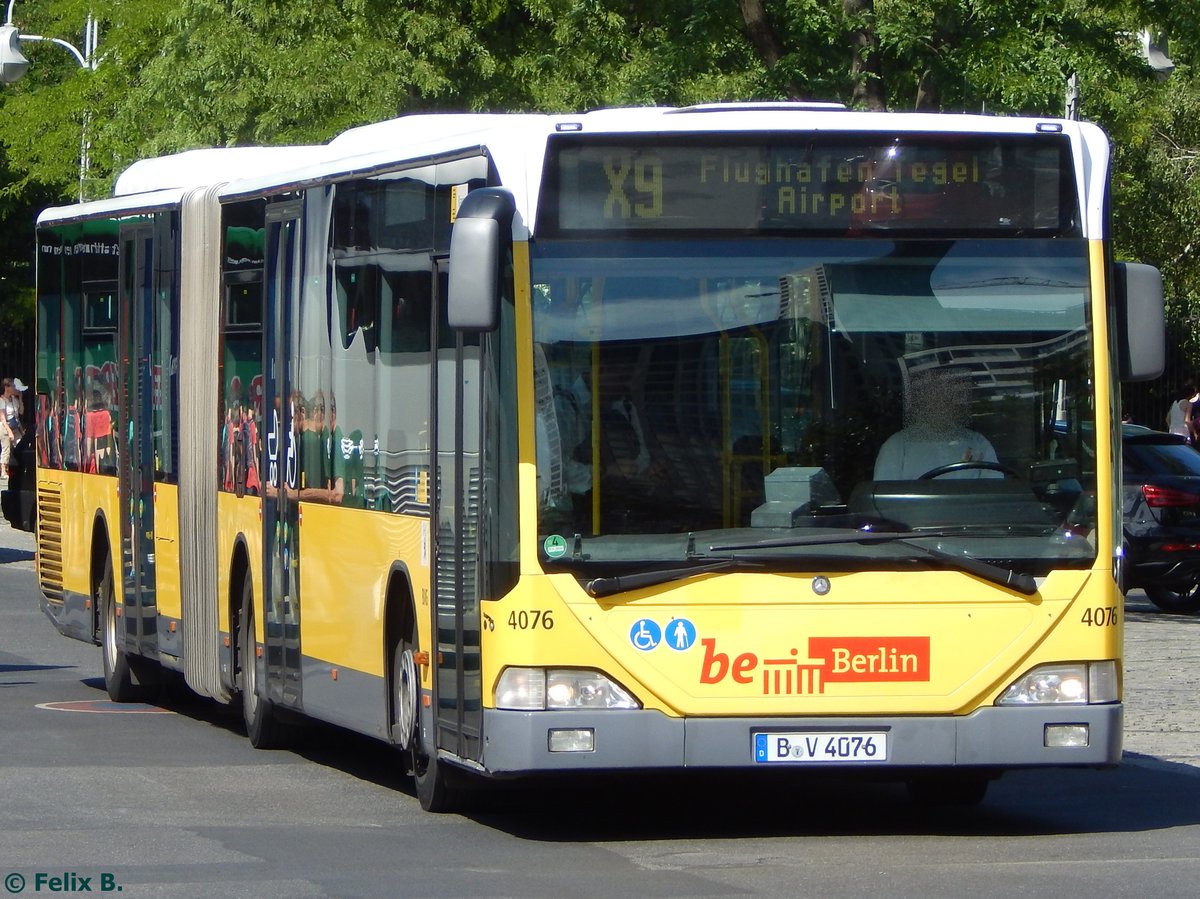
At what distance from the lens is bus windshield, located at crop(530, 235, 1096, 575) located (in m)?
9.18

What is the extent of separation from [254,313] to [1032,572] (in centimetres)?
500

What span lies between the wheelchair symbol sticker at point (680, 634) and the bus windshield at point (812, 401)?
22cm

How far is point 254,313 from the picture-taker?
511 inches

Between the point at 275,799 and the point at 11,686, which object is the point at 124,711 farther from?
the point at 275,799

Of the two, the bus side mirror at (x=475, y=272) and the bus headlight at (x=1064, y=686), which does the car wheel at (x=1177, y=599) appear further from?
the bus side mirror at (x=475, y=272)

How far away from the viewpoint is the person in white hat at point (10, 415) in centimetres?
4303

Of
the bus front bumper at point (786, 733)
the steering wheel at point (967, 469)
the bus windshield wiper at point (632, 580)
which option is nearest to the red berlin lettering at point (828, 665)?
the bus front bumper at point (786, 733)

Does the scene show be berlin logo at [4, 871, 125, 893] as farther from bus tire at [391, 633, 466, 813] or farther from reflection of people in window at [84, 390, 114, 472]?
reflection of people in window at [84, 390, 114, 472]

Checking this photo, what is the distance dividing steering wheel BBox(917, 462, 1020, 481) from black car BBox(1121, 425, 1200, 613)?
11753 mm

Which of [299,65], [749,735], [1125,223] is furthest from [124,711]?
[1125,223]

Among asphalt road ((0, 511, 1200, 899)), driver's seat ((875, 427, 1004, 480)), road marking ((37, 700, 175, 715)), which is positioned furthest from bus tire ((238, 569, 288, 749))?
driver's seat ((875, 427, 1004, 480))

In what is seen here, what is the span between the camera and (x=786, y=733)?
930 centimetres

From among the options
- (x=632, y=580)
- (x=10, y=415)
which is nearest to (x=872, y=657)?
(x=632, y=580)

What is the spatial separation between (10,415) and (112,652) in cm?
2827
